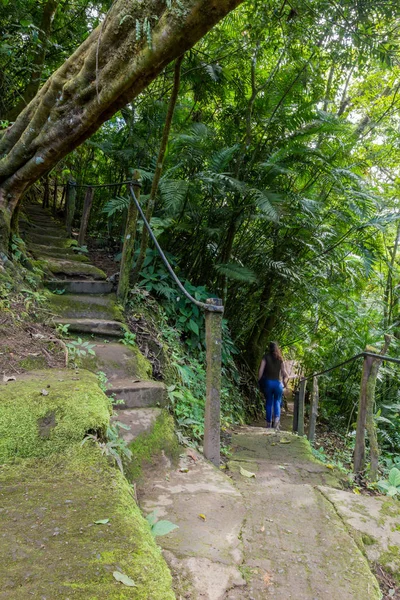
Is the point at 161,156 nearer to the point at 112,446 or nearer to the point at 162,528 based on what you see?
the point at 112,446

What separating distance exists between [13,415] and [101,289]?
10.2ft

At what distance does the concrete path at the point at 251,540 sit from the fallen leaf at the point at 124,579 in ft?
1.43

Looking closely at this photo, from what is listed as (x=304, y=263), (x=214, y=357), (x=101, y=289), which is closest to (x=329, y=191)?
(x=304, y=263)

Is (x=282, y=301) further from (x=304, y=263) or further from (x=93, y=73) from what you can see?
(x=93, y=73)

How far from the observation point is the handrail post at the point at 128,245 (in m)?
4.44

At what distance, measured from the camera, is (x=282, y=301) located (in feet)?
24.9

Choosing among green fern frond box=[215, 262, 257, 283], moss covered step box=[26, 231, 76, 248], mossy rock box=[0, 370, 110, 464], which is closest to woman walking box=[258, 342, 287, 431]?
green fern frond box=[215, 262, 257, 283]

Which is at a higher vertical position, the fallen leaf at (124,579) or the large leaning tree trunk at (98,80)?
the large leaning tree trunk at (98,80)

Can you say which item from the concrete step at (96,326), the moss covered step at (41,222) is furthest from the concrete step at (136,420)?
the moss covered step at (41,222)

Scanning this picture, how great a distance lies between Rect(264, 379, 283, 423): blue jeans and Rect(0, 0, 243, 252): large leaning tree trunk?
454 cm

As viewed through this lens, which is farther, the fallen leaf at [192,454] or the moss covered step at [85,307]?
the moss covered step at [85,307]

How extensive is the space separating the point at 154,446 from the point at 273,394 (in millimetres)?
4425

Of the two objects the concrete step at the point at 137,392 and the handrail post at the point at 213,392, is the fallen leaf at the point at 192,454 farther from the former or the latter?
the concrete step at the point at 137,392

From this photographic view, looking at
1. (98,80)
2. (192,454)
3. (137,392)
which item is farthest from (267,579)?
(98,80)
